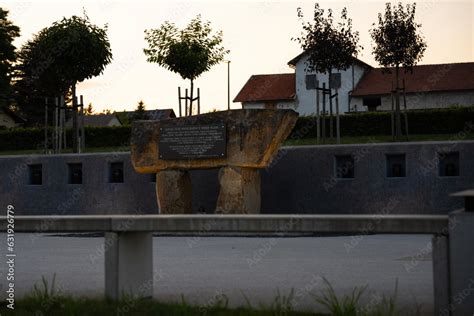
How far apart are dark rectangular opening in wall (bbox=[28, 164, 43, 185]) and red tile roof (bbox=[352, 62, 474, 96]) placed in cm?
3730

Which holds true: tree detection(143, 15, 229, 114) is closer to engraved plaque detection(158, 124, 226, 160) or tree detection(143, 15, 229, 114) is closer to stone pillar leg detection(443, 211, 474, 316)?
engraved plaque detection(158, 124, 226, 160)

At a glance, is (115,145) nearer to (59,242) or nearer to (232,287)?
(59,242)

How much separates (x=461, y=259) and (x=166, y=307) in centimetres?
245

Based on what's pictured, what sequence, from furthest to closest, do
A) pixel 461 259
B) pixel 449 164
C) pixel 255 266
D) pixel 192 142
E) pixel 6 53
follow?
pixel 6 53, pixel 449 164, pixel 192 142, pixel 255 266, pixel 461 259

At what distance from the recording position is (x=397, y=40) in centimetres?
3356

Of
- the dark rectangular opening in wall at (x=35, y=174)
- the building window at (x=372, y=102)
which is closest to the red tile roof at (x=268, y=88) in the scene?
the building window at (x=372, y=102)

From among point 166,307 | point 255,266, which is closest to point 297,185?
point 255,266

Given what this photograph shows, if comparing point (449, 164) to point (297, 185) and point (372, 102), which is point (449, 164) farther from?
point (372, 102)

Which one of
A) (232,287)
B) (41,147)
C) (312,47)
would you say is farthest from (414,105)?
(232,287)

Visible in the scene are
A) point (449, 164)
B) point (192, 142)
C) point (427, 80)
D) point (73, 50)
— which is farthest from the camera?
point (427, 80)

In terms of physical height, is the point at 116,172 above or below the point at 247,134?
below

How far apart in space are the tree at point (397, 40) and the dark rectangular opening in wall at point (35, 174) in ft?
44.0

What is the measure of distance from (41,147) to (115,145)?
159 inches

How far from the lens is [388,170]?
74.1 ft
